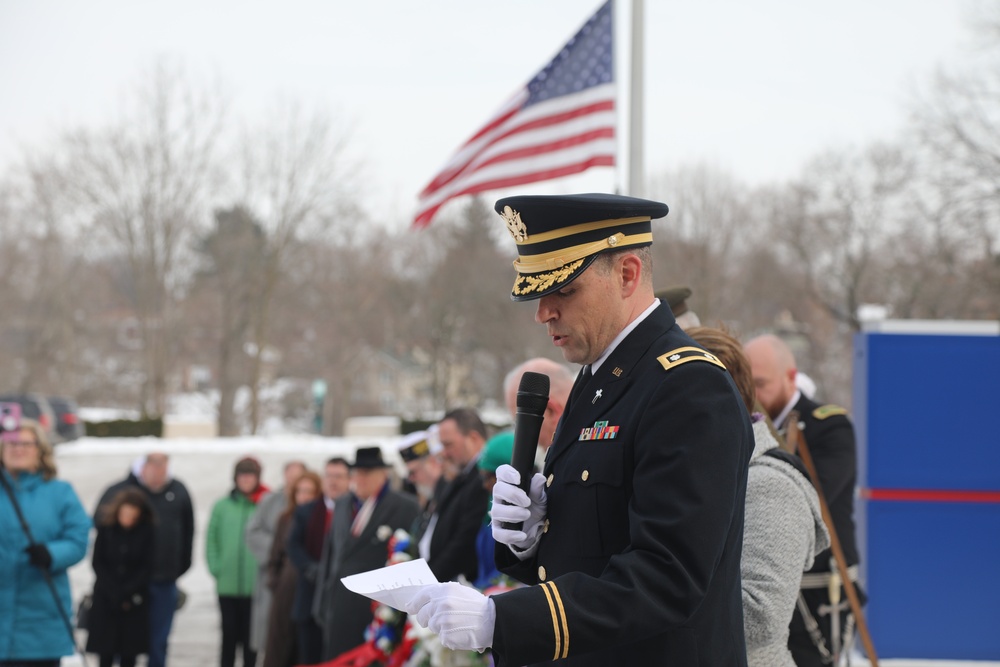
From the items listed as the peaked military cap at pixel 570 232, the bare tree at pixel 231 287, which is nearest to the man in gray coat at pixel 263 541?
the peaked military cap at pixel 570 232

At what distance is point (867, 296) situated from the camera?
1756 inches

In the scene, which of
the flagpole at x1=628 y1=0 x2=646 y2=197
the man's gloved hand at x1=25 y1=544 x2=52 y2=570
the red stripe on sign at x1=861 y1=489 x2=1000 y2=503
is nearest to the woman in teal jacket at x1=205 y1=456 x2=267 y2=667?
the man's gloved hand at x1=25 y1=544 x2=52 y2=570

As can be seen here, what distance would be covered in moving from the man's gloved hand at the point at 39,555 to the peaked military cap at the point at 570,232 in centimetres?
562

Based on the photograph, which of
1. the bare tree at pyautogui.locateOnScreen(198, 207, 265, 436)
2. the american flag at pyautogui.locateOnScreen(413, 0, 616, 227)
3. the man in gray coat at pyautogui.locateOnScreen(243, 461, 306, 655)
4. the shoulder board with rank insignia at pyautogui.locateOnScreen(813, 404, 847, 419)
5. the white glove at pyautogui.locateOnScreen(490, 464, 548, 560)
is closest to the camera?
the white glove at pyautogui.locateOnScreen(490, 464, 548, 560)

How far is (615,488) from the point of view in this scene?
95.2 inches

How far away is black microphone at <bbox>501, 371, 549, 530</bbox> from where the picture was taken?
103 inches

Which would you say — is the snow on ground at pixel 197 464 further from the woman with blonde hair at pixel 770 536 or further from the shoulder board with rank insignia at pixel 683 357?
the shoulder board with rank insignia at pixel 683 357

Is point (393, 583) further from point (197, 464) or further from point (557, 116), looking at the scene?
point (197, 464)

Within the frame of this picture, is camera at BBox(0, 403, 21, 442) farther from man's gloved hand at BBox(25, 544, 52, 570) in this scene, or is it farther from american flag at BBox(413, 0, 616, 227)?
american flag at BBox(413, 0, 616, 227)

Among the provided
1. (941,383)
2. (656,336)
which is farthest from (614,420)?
(941,383)

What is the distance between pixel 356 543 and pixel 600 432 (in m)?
6.04

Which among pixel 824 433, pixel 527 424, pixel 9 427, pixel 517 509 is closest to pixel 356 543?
pixel 9 427

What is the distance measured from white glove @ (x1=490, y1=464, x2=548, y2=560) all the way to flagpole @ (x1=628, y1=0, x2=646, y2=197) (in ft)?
21.0

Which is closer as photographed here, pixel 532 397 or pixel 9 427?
pixel 532 397
